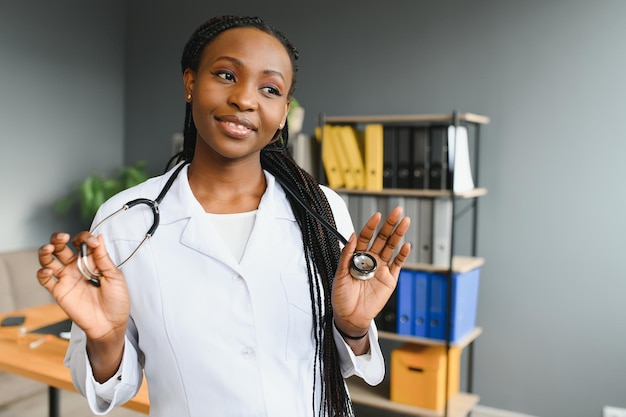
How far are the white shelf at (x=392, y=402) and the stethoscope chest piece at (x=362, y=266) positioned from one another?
2.19 m

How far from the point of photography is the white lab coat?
93 centimetres

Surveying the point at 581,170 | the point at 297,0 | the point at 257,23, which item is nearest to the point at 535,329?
the point at 581,170

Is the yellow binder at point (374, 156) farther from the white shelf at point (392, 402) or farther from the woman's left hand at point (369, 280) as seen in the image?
the woman's left hand at point (369, 280)

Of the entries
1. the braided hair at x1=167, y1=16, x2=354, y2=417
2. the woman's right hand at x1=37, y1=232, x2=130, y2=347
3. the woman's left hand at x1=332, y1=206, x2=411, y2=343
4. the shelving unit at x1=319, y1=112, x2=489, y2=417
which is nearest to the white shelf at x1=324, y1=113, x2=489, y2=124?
the shelving unit at x1=319, y1=112, x2=489, y2=417

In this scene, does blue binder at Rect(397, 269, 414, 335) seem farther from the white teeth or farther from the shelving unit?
the white teeth

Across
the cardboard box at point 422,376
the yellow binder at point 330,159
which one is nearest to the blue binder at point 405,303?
the cardboard box at point 422,376

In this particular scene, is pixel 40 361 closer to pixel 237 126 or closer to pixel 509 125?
pixel 237 126

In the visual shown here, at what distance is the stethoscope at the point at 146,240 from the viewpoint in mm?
848

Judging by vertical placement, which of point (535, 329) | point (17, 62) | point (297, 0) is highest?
point (297, 0)

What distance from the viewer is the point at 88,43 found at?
4.18m

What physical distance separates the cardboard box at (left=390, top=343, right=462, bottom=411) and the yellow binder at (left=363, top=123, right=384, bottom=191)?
0.86 m

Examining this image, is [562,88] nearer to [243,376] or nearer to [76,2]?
[243,376]

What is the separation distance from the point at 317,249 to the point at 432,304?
2.02 metres

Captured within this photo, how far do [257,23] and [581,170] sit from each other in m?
2.44
